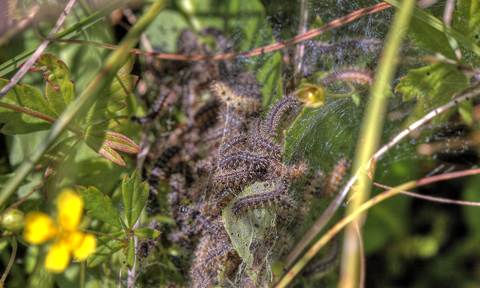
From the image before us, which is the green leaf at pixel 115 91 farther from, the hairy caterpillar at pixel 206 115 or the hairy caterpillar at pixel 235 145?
the hairy caterpillar at pixel 206 115

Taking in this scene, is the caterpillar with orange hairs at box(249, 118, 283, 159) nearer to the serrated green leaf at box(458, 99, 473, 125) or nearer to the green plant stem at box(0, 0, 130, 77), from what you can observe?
the green plant stem at box(0, 0, 130, 77)

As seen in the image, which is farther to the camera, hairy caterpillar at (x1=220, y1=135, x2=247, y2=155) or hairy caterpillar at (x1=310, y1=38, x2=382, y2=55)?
hairy caterpillar at (x1=310, y1=38, x2=382, y2=55)

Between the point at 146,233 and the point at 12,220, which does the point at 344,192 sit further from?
the point at 12,220

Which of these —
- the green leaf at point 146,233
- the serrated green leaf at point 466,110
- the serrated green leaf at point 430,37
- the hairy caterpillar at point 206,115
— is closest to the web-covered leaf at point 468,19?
the serrated green leaf at point 430,37

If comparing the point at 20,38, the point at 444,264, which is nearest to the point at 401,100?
the point at 444,264

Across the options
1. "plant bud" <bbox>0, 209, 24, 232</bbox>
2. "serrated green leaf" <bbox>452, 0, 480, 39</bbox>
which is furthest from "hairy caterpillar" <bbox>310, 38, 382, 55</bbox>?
"plant bud" <bbox>0, 209, 24, 232</bbox>

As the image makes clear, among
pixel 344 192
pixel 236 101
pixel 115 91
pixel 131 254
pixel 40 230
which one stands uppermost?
pixel 115 91

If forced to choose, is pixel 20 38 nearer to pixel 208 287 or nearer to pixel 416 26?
pixel 208 287

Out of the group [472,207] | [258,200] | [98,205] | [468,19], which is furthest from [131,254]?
[472,207]
